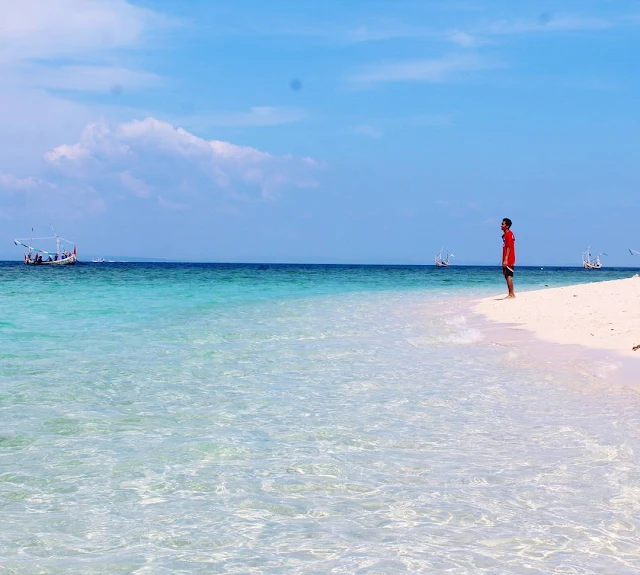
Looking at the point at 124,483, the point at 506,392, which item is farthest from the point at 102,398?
the point at 506,392

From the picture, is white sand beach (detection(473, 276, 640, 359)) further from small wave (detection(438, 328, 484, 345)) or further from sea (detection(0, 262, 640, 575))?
sea (detection(0, 262, 640, 575))

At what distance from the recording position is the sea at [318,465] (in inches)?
163

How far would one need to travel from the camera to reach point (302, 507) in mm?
4895

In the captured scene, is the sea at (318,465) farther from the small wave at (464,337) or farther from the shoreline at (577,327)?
the small wave at (464,337)

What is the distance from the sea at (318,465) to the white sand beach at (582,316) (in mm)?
2393

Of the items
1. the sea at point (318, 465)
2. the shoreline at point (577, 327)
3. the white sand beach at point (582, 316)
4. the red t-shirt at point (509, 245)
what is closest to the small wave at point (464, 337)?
the shoreline at point (577, 327)

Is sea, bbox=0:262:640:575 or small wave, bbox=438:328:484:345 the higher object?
small wave, bbox=438:328:484:345

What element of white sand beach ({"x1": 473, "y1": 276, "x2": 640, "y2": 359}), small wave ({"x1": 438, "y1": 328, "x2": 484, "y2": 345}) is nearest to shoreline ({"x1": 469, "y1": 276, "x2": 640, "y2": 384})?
white sand beach ({"x1": 473, "y1": 276, "x2": 640, "y2": 359})

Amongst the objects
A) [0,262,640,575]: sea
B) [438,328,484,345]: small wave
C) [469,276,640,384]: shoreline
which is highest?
[469,276,640,384]: shoreline

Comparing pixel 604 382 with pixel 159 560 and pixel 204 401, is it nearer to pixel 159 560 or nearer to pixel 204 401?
pixel 204 401

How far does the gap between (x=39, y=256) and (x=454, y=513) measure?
14218 cm

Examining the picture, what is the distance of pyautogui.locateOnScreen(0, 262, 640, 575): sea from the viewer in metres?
4.15

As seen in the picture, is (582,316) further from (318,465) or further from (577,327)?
(318,465)

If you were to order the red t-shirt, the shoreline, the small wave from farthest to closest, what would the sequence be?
1. the red t-shirt
2. the small wave
3. the shoreline
